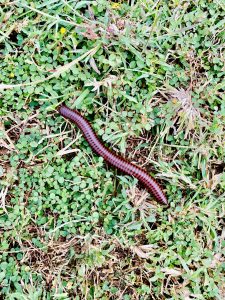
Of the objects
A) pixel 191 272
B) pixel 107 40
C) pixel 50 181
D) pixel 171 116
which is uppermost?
pixel 107 40

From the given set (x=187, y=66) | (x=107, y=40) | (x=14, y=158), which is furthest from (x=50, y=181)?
(x=187, y=66)

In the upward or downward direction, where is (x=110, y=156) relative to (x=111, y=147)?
downward

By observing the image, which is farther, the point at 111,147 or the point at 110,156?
the point at 111,147

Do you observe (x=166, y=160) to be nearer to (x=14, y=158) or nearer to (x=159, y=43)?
(x=159, y=43)

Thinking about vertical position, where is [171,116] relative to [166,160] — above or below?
above
